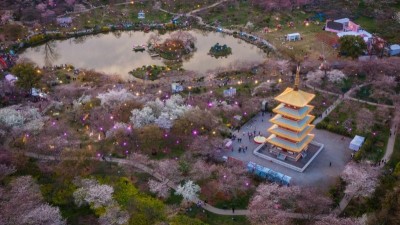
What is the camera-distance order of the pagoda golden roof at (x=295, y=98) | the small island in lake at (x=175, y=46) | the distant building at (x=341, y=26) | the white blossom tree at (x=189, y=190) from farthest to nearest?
1. the distant building at (x=341, y=26)
2. the small island in lake at (x=175, y=46)
3. the pagoda golden roof at (x=295, y=98)
4. the white blossom tree at (x=189, y=190)

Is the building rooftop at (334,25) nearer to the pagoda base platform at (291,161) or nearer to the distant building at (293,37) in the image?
the distant building at (293,37)

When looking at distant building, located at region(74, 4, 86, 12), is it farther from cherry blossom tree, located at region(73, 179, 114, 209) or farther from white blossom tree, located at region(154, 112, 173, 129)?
cherry blossom tree, located at region(73, 179, 114, 209)

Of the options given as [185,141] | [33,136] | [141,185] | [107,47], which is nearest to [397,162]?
[185,141]

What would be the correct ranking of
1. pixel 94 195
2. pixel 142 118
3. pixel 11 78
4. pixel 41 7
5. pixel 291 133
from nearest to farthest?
pixel 94 195 < pixel 291 133 < pixel 142 118 < pixel 11 78 < pixel 41 7

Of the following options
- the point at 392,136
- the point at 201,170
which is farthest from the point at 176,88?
the point at 392,136

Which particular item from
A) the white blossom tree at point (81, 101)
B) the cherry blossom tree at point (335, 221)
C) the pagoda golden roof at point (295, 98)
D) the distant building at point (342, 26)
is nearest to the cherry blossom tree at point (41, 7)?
the white blossom tree at point (81, 101)

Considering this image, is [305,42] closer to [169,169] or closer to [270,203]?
[169,169]
